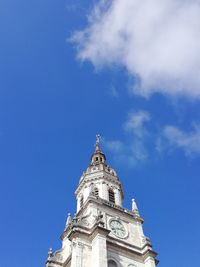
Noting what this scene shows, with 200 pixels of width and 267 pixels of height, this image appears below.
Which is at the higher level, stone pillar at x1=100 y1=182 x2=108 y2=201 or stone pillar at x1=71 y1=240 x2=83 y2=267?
stone pillar at x1=100 y1=182 x2=108 y2=201

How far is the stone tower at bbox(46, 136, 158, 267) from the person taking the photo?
41222 millimetres

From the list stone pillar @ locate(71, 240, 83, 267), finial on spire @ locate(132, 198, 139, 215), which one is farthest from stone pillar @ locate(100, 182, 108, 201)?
stone pillar @ locate(71, 240, 83, 267)

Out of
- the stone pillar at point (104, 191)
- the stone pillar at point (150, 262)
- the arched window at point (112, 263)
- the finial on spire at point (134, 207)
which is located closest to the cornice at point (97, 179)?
the stone pillar at point (104, 191)

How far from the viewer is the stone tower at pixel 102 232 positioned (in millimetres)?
41222

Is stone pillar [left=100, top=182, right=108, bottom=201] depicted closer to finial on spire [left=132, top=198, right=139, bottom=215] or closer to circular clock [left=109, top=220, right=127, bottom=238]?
finial on spire [left=132, top=198, right=139, bottom=215]

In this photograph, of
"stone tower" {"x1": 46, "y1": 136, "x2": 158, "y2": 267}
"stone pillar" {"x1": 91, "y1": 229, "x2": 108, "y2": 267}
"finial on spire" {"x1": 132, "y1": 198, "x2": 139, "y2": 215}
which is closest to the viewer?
"stone pillar" {"x1": 91, "y1": 229, "x2": 108, "y2": 267}

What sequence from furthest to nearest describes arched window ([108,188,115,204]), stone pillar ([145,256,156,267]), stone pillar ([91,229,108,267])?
1. arched window ([108,188,115,204])
2. stone pillar ([145,256,156,267])
3. stone pillar ([91,229,108,267])

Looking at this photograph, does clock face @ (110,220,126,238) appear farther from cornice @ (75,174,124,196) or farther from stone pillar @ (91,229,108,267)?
cornice @ (75,174,124,196)

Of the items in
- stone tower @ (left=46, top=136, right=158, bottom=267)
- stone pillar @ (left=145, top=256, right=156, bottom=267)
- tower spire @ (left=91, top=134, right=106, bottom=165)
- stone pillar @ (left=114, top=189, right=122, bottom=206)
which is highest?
tower spire @ (left=91, top=134, right=106, bottom=165)

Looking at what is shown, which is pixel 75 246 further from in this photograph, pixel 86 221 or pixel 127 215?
pixel 127 215

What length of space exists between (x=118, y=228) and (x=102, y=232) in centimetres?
466

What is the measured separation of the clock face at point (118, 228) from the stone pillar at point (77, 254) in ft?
17.5

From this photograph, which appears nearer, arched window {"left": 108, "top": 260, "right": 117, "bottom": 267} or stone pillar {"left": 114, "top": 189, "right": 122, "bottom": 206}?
arched window {"left": 108, "top": 260, "right": 117, "bottom": 267}

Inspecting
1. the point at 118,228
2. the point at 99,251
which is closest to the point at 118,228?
the point at 118,228
